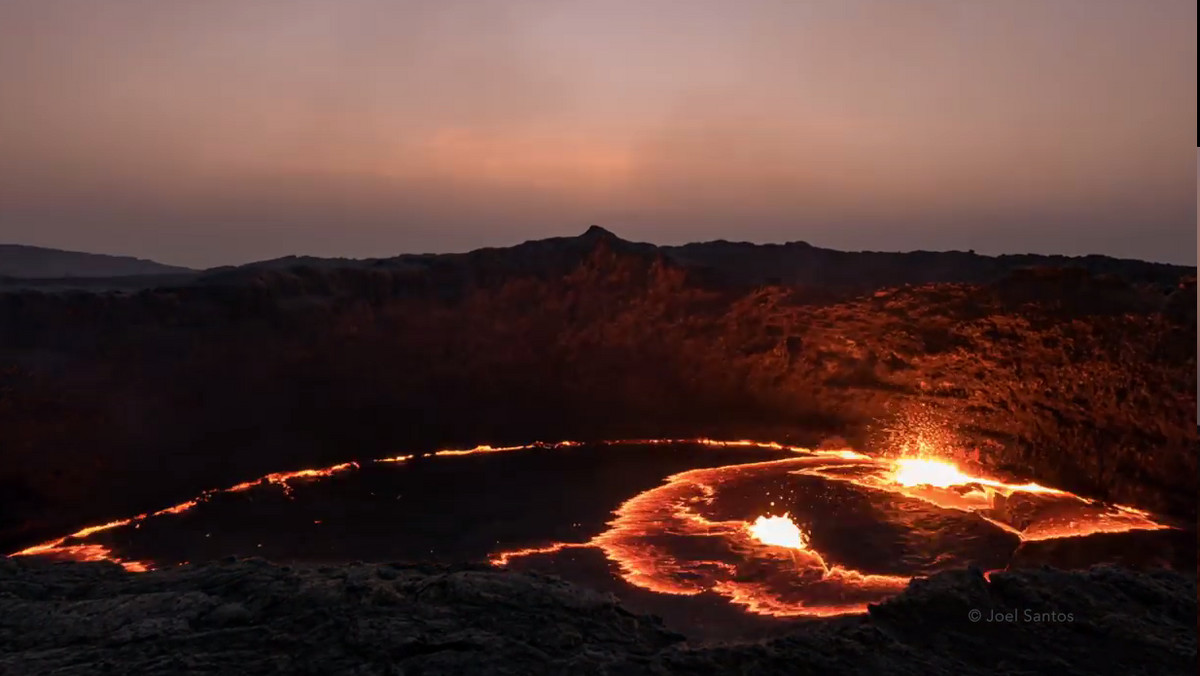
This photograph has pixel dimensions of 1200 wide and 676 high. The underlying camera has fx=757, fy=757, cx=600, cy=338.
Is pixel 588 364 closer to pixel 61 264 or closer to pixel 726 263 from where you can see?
pixel 726 263

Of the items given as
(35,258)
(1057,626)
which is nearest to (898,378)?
(1057,626)

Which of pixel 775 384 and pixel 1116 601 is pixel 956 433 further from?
pixel 1116 601

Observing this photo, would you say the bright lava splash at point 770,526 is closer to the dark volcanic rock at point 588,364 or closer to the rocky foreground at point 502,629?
the dark volcanic rock at point 588,364

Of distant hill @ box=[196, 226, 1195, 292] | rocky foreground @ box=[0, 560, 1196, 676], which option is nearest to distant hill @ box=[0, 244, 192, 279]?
distant hill @ box=[196, 226, 1195, 292]

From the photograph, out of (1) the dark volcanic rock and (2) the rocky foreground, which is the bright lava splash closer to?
(1) the dark volcanic rock

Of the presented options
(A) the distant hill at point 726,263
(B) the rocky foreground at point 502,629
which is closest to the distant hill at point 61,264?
(A) the distant hill at point 726,263

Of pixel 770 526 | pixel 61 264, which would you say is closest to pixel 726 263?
pixel 770 526
